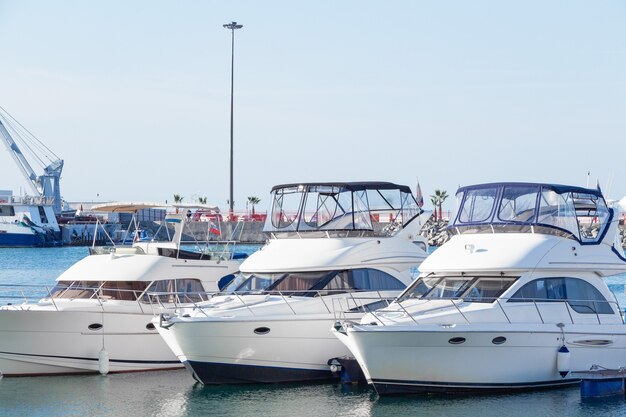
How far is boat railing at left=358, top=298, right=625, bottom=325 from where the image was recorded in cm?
2073

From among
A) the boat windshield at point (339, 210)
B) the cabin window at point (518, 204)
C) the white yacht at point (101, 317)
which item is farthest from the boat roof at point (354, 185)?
the cabin window at point (518, 204)

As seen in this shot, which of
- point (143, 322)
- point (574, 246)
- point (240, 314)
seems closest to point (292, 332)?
point (240, 314)

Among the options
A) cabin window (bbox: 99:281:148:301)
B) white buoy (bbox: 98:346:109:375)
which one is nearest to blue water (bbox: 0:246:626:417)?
white buoy (bbox: 98:346:109:375)

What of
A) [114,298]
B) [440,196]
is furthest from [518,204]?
[440,196]

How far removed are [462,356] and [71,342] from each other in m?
9.19

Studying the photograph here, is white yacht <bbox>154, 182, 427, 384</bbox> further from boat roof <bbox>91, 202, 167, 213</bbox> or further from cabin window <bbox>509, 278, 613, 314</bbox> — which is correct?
boat roof <bbox>91, 202, 167, 213</bbox>

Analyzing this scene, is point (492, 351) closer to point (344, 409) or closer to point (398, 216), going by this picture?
point (344, 409)

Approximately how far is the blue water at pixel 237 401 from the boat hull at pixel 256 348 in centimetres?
31

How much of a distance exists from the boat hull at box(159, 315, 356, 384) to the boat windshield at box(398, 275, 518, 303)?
2040 mm

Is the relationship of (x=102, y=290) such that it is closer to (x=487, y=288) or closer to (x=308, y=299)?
(x=308, y=299)

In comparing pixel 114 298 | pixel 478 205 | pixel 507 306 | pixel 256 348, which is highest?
pixel 478 205

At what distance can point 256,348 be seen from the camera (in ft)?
74.5

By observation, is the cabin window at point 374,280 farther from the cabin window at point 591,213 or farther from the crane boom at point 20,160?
the crane boom at point 20,160

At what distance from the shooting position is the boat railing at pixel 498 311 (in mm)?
20734
